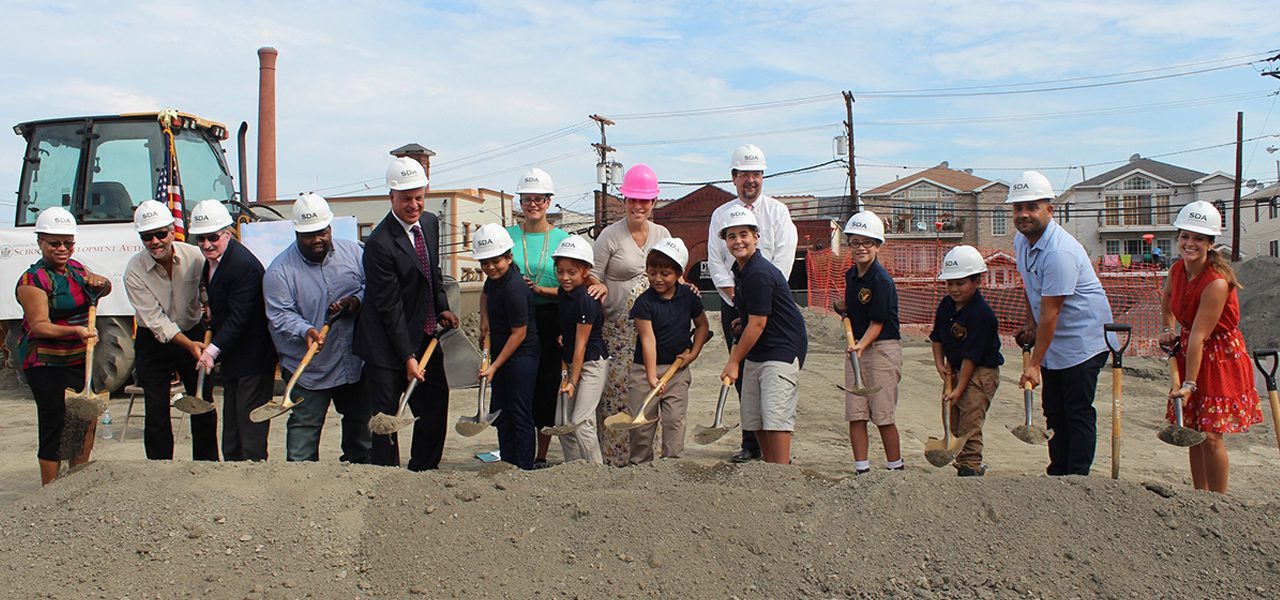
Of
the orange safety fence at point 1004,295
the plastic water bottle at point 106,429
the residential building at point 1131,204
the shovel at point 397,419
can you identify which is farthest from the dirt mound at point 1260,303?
the residential building at point 1131,204

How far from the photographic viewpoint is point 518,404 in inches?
212

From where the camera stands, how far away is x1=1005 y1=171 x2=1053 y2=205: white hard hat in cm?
473

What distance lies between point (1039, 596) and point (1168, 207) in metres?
54.6

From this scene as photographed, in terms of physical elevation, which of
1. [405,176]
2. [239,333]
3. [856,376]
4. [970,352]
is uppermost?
[405,176]

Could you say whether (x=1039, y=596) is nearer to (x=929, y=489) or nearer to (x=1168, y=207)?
(x=929, y=489)

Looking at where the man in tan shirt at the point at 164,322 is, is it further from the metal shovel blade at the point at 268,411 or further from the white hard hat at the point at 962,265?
the white hard hat at the point at 962,265

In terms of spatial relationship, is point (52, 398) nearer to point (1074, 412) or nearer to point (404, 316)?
point (404, 316)

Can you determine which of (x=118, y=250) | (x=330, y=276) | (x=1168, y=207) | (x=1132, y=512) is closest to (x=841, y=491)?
(x=1132, y=512)

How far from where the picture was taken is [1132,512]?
377 cm

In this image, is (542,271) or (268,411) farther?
(542,271)

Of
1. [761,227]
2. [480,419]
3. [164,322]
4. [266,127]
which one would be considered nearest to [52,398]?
[164,322]

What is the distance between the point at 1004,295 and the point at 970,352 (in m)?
13.4

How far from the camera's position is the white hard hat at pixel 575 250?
5348 millimetres

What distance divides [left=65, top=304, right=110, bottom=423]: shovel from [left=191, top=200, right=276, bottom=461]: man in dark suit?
1.92ft
